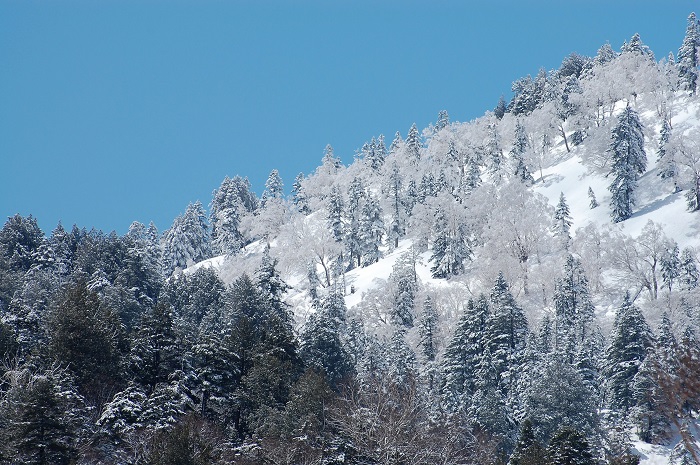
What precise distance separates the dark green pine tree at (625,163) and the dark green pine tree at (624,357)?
30341mm

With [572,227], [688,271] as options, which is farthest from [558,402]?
[572,227]

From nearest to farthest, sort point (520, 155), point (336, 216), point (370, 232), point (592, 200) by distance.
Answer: point (592, 200) < point (370, 232) < point (336, 216) < point (520, 155)

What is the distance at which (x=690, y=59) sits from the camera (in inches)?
4658

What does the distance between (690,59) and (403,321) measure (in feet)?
243

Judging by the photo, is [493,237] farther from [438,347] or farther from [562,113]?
[562,113]

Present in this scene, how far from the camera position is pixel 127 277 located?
2724 inches

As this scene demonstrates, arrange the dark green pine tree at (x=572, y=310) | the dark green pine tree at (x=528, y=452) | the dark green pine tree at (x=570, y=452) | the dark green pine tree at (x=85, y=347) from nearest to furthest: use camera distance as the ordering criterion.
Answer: the dark green pine tree at (x=528, y=452), the dark green pine tree at (x=570, y=452), the dark green pine tree at (x=85, y=347), the dark green pine tree at (x=572, y=310)

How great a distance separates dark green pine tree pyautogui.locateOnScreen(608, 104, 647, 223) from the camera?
294 ft

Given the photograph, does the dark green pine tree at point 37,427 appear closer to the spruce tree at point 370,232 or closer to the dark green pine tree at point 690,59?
the spruce tree at point 370,232

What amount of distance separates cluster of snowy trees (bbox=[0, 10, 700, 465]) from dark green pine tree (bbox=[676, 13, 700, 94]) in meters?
0.37

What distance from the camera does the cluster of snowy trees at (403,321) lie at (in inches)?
1398

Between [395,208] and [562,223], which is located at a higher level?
[395,208]

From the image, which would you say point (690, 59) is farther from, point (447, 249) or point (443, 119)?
point (447, 249)

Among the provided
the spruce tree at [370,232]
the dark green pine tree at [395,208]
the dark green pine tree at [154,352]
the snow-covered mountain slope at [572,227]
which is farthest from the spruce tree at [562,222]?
the dark green pine tree at [154,352]
